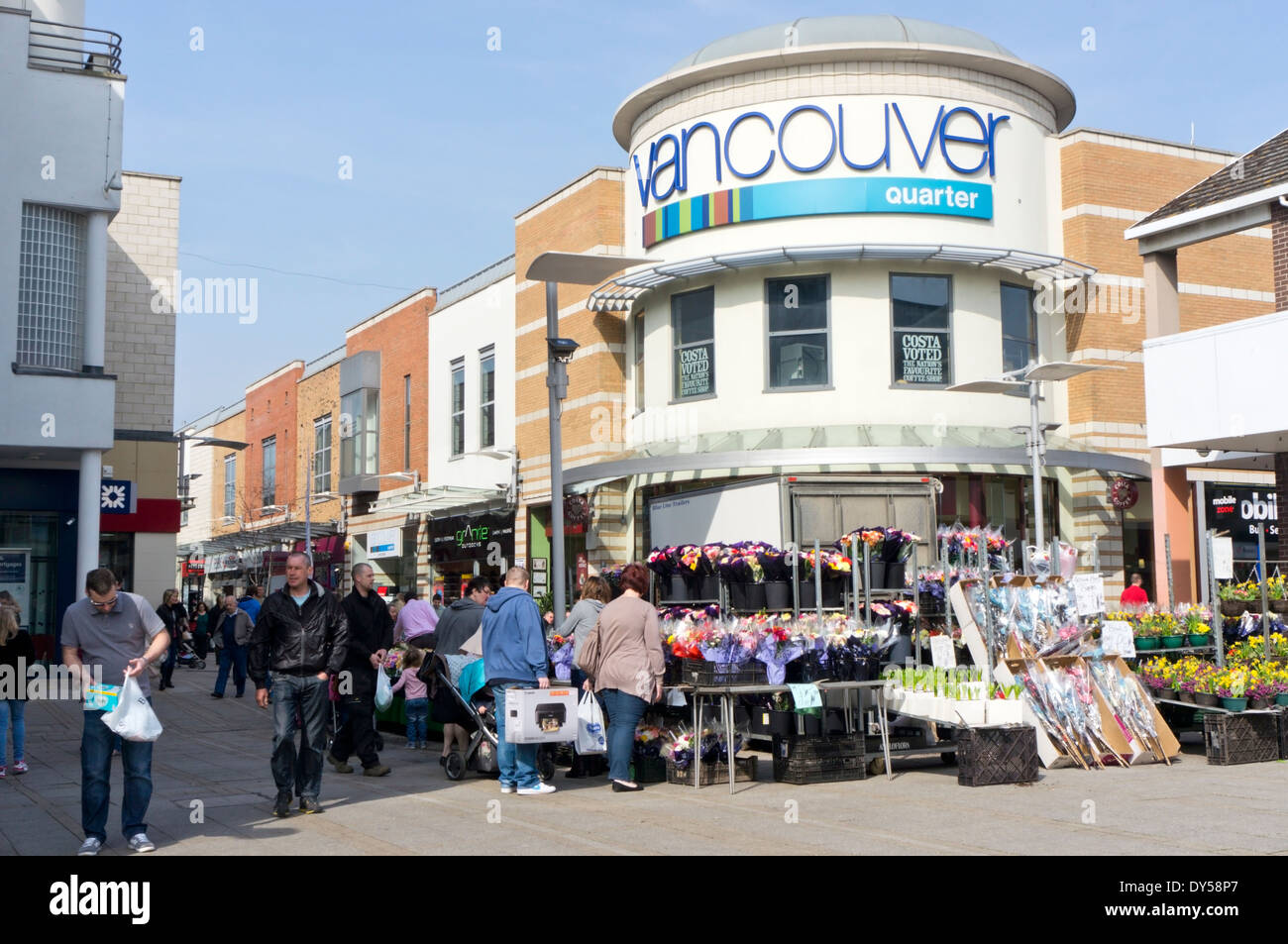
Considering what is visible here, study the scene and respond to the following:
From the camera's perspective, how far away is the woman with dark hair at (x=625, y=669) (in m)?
11.1

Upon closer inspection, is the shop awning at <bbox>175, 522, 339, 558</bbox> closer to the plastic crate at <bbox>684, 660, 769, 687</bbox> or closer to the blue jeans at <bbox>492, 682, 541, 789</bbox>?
the blue jeans at <bbox>492, 682, 541, 789</bbox>

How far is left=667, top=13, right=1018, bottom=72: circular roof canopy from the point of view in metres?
25.7

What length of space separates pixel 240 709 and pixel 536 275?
9549 mm

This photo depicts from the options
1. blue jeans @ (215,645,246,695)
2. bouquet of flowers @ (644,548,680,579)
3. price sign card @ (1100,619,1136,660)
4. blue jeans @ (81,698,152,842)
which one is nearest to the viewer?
blue jeans @ (81,698,152,842)

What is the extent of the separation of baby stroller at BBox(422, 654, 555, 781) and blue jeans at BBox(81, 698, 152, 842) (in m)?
3.74

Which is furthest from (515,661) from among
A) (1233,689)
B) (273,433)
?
(273,433)

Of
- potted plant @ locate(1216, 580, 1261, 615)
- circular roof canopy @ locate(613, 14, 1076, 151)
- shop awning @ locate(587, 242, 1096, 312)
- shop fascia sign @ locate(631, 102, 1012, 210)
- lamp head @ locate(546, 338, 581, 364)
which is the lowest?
potted plant @ locate(1216, 580, 1261, 615)

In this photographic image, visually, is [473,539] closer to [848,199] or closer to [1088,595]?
[848,199]

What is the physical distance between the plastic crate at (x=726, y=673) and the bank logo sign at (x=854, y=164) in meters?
14.6

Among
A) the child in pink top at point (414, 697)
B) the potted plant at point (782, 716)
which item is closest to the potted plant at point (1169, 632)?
the potted plant at point (782, 716)

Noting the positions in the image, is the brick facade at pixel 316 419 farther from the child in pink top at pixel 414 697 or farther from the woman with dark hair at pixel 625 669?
the woman with dark hair at pixel 625 669

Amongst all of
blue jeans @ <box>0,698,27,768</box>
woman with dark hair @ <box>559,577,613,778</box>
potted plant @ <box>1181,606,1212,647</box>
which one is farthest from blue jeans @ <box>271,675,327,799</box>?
potted plant @ <box>1181,606,1212,647</box>

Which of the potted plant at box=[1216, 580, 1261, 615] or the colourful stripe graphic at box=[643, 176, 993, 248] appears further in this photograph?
the colourful stripe graphic at box=[643, 176, 993, 248]

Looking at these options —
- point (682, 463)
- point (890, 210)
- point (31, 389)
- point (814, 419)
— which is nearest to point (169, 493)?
point (31, 389)
